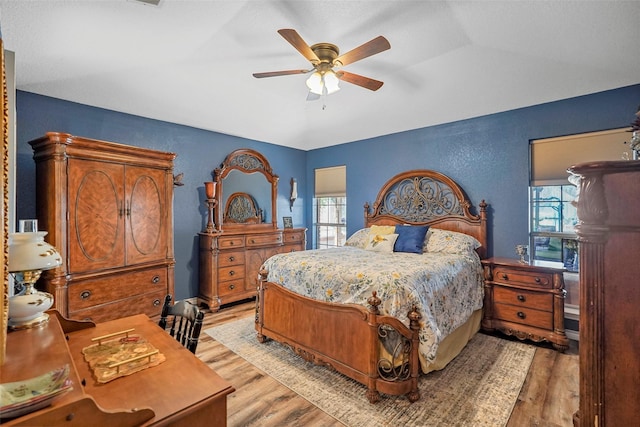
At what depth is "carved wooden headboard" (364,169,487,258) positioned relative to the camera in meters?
3.88

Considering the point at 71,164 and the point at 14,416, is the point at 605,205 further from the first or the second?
the point at 71,164

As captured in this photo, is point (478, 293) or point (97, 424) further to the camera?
point (478, 293)

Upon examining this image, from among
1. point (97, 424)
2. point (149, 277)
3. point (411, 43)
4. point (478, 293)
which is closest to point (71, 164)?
point (149, 277)

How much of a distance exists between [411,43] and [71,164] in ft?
11.1

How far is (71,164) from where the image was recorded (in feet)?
8.91

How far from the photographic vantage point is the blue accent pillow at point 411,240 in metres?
3.67

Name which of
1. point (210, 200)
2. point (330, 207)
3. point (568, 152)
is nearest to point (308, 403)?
point (210, 200)

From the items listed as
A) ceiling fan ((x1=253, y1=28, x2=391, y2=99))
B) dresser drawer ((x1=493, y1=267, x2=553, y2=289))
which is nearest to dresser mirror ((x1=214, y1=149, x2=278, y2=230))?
ceiling fan ((x1=253, y1=28, x2=391, y2=99))

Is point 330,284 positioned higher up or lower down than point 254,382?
higher up

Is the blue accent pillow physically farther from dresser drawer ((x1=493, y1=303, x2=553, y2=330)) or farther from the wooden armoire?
the wooden armoire

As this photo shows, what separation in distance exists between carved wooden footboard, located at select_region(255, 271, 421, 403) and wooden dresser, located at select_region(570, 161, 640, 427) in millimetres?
1140

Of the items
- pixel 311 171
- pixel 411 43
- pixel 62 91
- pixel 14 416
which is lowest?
pixel 14 416

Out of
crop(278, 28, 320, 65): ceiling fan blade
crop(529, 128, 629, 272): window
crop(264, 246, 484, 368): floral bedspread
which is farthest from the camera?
crop(529, 128, 629, 272): window

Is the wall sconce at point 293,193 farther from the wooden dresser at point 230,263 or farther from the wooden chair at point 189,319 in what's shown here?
the wooden chair at point 189,319
